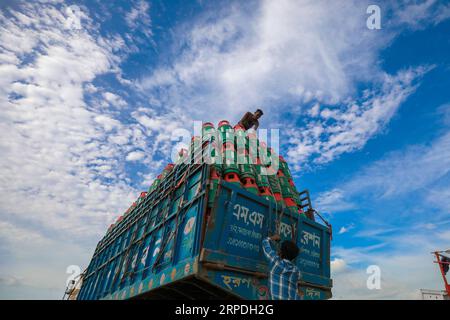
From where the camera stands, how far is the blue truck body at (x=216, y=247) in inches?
153

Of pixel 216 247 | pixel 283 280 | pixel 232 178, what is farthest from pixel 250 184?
pixel 283 280

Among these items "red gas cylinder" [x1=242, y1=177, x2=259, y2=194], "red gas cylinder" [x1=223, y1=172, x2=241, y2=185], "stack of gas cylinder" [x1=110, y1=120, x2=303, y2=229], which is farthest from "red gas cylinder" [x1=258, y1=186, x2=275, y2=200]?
"red gas cylinder" [x1=223, y1=172, x2=241, y2=185]

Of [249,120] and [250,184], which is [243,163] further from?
[249,120]

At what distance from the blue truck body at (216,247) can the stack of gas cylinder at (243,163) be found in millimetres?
284

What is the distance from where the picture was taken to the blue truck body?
388 cm

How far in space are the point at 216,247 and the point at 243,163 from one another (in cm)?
191

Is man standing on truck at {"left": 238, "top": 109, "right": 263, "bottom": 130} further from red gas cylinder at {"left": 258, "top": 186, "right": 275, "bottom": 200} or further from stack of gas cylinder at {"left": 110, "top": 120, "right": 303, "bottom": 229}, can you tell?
red gas cylinder at {"left": 258, "top": 186, "right": 275, "bottom": 200}

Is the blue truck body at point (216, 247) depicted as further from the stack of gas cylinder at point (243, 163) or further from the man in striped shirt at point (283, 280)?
the man in striped shirt at point (283, 280)

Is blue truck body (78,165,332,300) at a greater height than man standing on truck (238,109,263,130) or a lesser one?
lesser

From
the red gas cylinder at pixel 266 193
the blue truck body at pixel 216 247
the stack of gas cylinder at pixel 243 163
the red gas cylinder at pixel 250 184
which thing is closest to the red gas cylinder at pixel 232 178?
the stack of gas cylinder at pixel 243 163

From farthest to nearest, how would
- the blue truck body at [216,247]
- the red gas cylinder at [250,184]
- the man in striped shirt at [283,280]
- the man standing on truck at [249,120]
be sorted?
the man standing on truck at [249,120], the red gas cylinder at [250,184], the blue truck body at [216,247], the man in striped shirt at [283,280]

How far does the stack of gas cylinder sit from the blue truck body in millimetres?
284
